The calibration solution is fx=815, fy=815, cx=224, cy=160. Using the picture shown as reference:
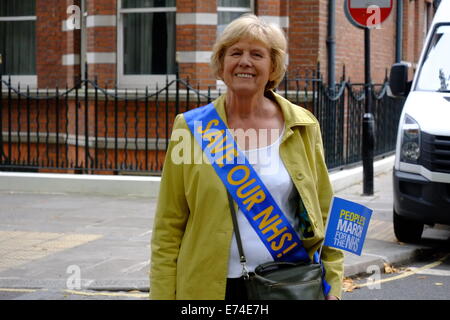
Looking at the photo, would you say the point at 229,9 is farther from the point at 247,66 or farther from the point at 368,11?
the point at 247,66

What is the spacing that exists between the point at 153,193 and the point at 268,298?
28.9 ft

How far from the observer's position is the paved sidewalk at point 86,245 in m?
6.68

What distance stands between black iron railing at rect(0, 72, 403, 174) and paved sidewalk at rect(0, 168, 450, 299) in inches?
38.3

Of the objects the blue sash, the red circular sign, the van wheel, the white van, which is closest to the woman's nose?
the blue sash

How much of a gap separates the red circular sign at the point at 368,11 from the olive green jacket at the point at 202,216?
8.56 meters

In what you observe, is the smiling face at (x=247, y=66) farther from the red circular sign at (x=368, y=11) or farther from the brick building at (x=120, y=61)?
the red circular sign at (x=368, y=11)

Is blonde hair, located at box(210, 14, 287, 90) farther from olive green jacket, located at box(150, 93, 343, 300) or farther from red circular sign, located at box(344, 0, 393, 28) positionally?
red circular sign, located at box(344, 0, 393, 28)

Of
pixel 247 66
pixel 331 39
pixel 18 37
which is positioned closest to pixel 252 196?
pixel 247 66

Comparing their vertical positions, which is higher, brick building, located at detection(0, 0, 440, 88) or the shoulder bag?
brick building, located at detection(0, 0, 440, 88)

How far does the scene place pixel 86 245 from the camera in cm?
825

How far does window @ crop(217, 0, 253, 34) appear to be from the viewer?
13484mm

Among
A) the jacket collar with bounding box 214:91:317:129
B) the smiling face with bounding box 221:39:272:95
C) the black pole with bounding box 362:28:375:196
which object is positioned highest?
the smiling face with bounding box 221:39:272:95
